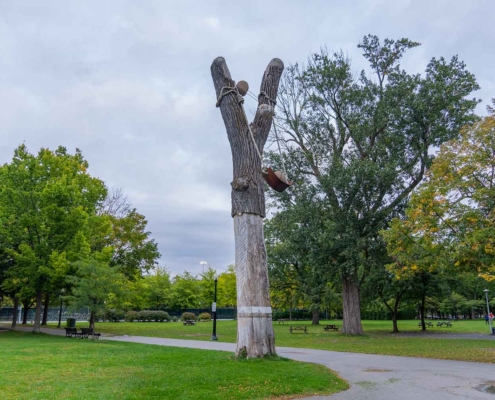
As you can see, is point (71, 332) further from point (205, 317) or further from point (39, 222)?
point (205, 317)

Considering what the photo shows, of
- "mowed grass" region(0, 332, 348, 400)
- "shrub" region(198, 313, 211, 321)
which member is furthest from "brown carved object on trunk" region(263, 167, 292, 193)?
"shrub" region(198, 313, 211, 321)

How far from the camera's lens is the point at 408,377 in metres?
9.49

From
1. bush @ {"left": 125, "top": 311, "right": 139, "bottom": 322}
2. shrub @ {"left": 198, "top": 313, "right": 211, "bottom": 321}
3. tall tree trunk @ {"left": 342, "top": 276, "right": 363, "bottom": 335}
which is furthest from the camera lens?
shrub @ {"left": 198, "top": 313, "right": 211, "bottom": 321}

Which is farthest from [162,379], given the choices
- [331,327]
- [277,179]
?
[331,327]

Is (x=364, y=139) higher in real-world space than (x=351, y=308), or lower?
higher

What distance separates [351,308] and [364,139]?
10.2 metres

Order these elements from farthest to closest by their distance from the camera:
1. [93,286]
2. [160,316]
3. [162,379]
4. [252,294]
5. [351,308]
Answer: [160,316] → [351,308] → [93,286] → [252,294] → [162,379]

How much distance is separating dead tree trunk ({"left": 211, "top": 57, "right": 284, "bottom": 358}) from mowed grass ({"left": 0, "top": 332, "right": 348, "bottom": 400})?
2.34 feet

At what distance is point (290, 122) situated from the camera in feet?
88.2

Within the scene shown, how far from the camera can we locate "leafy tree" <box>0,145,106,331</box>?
23.7m

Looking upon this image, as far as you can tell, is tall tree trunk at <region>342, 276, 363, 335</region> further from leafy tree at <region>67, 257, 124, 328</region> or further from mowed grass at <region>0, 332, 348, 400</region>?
mowed grass at <region>0, 332, 348, 400</region>

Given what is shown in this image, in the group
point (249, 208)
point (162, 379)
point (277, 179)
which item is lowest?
point (162, 379)

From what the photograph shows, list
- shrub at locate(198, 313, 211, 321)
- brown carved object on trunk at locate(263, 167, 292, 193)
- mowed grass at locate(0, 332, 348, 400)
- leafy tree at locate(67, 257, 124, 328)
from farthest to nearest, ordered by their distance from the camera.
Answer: shrub at locate(198, 313, 211, 321) → leafy tree at locate(67, 257, 124, 328) → brown carved object on trunk at locate(263, 167, 292, 193) → mowed grass at locate(0, 332, 348, 400)

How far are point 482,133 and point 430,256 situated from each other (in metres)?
5.06
